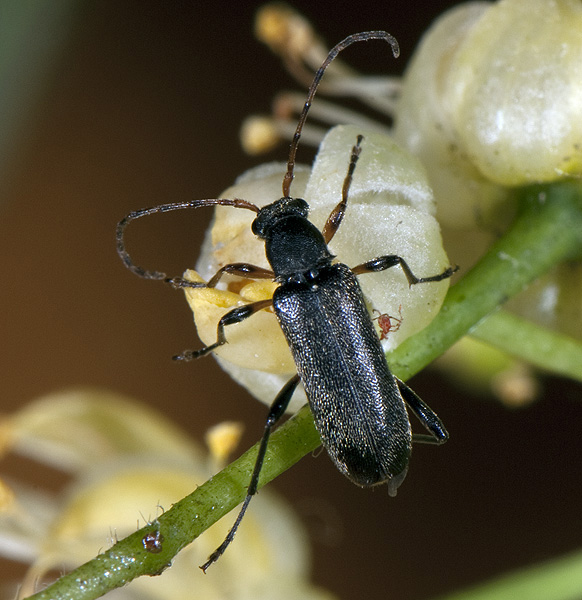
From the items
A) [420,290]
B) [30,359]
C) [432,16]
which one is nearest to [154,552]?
[420,290]

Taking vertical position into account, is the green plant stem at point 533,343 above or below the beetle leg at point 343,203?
below

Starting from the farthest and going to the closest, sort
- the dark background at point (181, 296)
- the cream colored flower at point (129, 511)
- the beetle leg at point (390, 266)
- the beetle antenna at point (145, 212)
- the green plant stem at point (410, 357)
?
1. the dark background at point (181, 296)
2. the cream colored flower at point (129, 511)
3. the beetle antenna at point (145, 212)
4. the beetle leg at point (390, 266)
5. the green plant stem at point (410, 357)

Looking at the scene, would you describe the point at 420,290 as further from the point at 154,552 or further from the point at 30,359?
the point at 30,359

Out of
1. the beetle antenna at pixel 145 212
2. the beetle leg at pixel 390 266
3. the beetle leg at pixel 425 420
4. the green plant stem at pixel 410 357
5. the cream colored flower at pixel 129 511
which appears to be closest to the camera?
the green plant stem at pixel 410 357

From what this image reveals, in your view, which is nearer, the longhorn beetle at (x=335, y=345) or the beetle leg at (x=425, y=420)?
the longhorn beetle at (x=335, y=345)

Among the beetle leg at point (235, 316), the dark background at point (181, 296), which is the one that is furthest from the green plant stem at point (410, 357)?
the dark background at point (181, 296)

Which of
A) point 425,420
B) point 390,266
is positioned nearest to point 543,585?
point 425,420

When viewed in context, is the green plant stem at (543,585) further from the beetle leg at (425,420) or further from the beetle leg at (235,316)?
the beetle leg at (235,316)
